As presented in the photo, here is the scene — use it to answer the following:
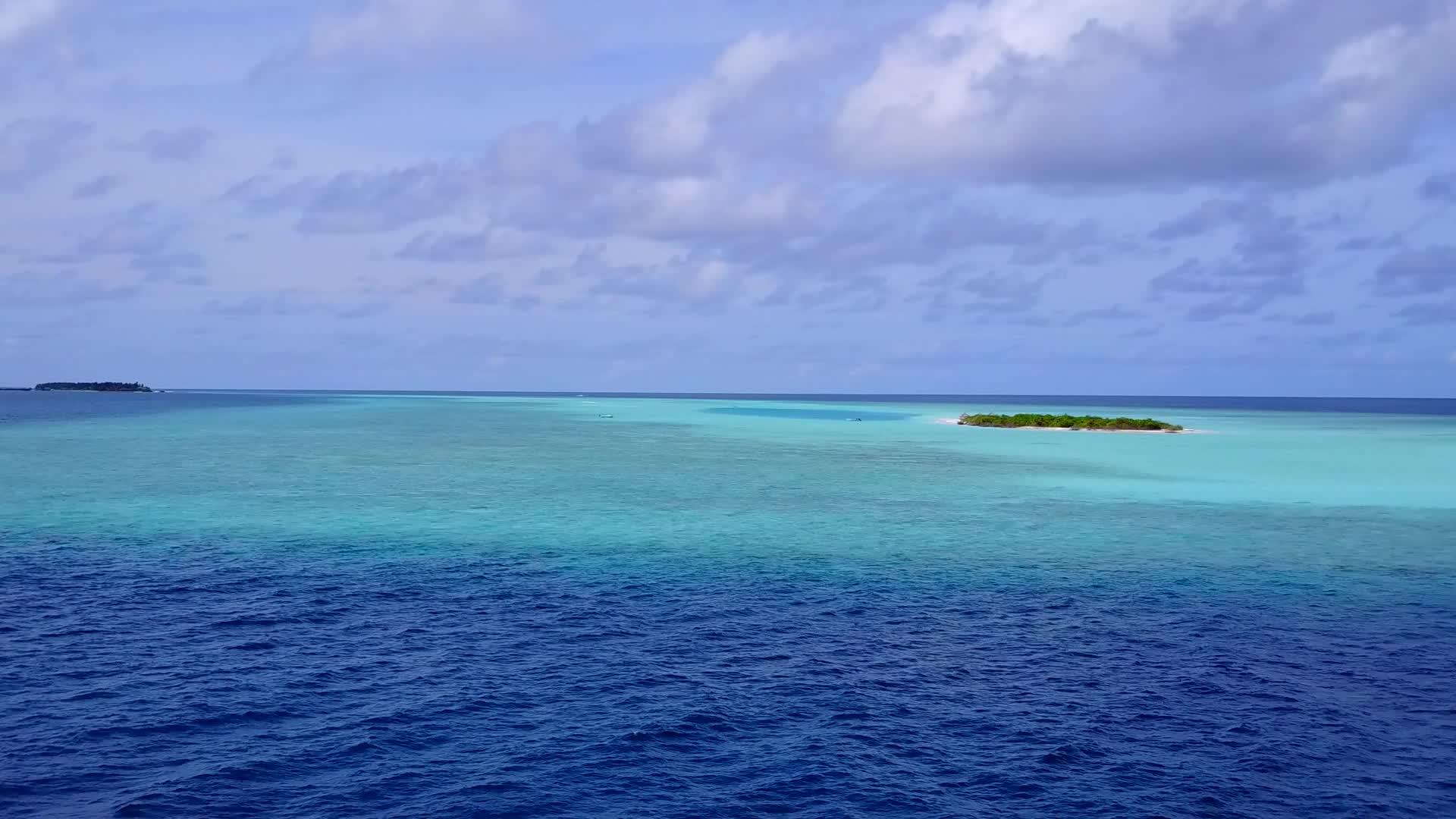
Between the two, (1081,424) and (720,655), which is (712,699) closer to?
(720,655)

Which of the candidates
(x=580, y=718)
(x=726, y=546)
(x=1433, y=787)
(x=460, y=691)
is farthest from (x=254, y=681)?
(x=1433, y=787)

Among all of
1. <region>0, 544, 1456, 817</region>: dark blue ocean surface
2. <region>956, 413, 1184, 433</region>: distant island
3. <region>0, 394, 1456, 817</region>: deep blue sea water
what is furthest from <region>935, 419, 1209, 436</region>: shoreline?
<region>0, 544, 1456, 817</region>: dark blue ocean surface

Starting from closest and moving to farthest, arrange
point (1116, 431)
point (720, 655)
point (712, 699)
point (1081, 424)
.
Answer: point (712, 699), point (720, 655), point (1116, 431), point (1081, 424)

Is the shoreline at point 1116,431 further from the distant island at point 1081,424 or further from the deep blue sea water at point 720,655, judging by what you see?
the deep blue sea water at point 720,655

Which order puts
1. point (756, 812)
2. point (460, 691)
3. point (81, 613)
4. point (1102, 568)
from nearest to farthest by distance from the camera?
point (756, 812)
point (460, 691)
point (81, 613)
point (1102, 568)

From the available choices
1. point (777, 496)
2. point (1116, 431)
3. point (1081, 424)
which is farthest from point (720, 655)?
point (1081, 424)

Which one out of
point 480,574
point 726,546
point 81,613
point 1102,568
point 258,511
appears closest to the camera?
point 81,613

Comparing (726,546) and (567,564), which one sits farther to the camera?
(726,546)

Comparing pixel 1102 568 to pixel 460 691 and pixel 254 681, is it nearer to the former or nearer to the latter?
pixel 460 691
